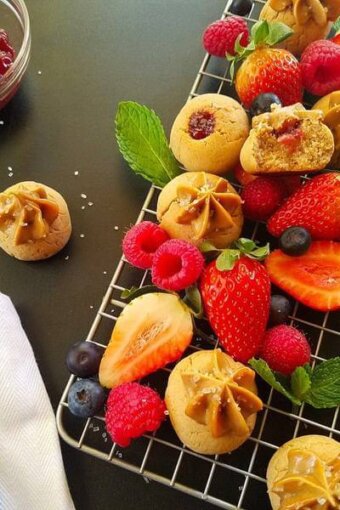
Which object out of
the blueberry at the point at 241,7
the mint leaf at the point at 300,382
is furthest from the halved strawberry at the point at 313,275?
the blueberry at the point at 241,7

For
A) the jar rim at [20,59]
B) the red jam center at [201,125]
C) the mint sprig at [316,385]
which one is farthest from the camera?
the jar rim at [20,59]

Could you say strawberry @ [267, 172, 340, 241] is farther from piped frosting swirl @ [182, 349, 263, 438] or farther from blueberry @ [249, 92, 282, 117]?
piped frosting swirl @ [182, 349, 263, 438]

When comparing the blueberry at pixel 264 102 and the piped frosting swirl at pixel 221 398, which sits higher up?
the blueberry at pixel 264 102

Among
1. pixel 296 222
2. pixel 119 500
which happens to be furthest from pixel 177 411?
pixel 296 222

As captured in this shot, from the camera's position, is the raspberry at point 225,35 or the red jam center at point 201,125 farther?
the raspberry at point 225,35

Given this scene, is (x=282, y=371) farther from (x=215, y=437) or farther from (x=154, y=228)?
(x=154, y=228)

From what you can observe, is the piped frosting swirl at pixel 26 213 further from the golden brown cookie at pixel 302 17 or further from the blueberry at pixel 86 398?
the golden brown cookie at pixel 302 17

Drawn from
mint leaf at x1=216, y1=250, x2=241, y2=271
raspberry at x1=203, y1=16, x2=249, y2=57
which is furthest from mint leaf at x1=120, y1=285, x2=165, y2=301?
raspberry at x1=203, y1=16, x2=249, y2=57
